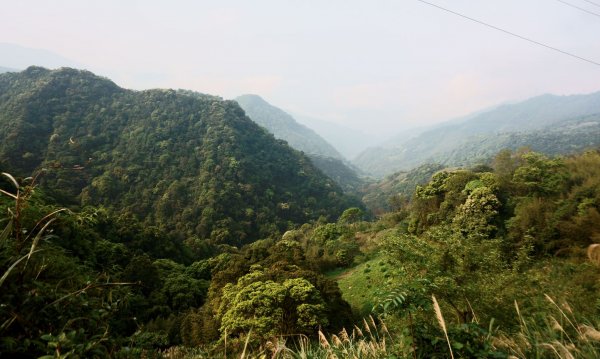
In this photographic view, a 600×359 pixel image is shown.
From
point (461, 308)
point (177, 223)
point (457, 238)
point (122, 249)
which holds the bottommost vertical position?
point (177, 223)

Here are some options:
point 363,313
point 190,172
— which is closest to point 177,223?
point 190,172

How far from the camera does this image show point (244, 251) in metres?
36.8

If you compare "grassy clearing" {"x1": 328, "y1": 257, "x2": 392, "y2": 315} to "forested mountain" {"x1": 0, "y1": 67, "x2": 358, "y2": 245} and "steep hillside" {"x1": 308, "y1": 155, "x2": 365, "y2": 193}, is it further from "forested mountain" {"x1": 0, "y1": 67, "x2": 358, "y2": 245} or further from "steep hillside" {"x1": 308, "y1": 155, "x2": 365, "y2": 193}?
"steep hillside" {"x1": 308, "y1": 155, "x2": 365, "y2": 193}

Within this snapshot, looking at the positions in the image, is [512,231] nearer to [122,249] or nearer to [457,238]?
[457,238]

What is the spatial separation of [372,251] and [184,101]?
68221 millimetres

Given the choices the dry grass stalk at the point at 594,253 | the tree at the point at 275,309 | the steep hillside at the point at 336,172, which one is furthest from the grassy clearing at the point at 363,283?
the steep hillside at the point at 336,172

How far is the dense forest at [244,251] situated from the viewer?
2395 mm

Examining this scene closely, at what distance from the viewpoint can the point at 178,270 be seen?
2622 centimetres

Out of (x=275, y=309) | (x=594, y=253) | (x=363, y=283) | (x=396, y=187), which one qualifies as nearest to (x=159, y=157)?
(x=363, y=283)

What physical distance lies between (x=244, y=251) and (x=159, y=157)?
32.5 m

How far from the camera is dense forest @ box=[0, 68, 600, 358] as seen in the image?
2.39 m

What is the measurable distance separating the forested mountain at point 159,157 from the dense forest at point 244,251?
39cm

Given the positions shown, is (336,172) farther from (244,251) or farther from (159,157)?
(244,251)

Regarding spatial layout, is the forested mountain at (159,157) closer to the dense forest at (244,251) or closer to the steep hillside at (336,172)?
the dense forest at (244,251)
